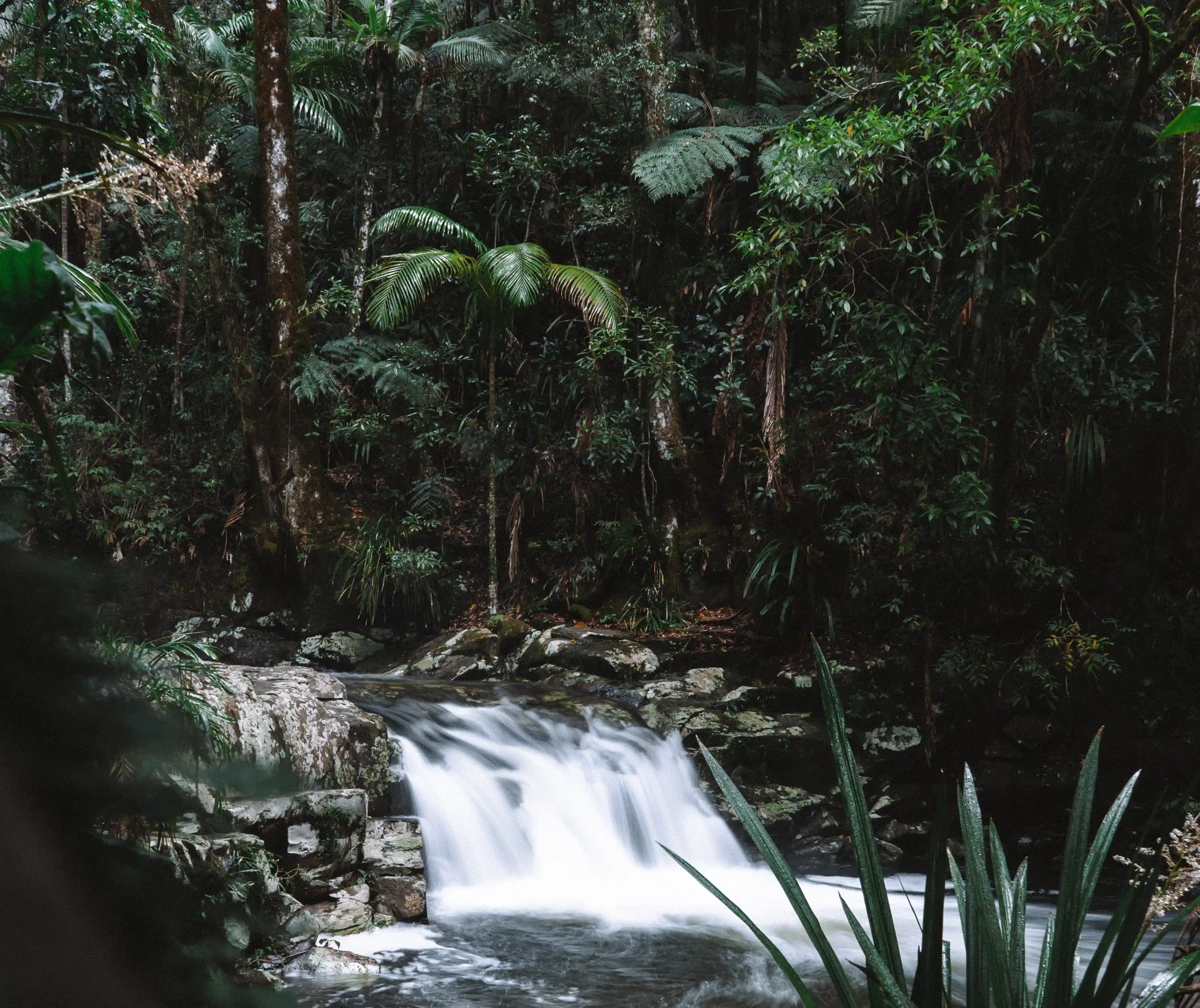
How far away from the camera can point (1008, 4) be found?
584 cm

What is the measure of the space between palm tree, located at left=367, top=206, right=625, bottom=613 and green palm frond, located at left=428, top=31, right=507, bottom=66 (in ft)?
6.94

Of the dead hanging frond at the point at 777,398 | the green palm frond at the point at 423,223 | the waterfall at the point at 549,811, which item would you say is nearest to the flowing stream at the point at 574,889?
the waterfall at the point at 549,811

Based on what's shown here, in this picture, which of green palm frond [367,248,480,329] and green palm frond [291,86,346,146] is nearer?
green palm frond [367,248,480,329]

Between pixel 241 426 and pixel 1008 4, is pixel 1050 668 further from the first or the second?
pixel 241 426

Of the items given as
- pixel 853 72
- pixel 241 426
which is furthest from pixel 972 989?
pixel 241 426

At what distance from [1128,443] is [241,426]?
28.0 feet

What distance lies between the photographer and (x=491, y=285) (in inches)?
356

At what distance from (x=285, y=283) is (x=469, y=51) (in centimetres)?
338

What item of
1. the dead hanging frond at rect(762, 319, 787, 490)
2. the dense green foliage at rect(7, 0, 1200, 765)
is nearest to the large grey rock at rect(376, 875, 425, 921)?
the dense green foliage at rect(7, 0, 1200, 765)

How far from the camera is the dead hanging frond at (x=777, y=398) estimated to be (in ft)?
26.7

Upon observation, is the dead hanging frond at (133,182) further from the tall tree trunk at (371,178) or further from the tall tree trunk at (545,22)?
the tall tree trunk at (545,22)

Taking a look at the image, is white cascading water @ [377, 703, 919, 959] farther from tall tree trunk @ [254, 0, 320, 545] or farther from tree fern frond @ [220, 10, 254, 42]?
tree fern frond @ [220, 10, 254, 42]

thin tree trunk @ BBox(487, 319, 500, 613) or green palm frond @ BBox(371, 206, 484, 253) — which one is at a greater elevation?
green palm frond @ BBox(371, 206, 484, 253)

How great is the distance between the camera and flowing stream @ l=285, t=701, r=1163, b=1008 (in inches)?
157
